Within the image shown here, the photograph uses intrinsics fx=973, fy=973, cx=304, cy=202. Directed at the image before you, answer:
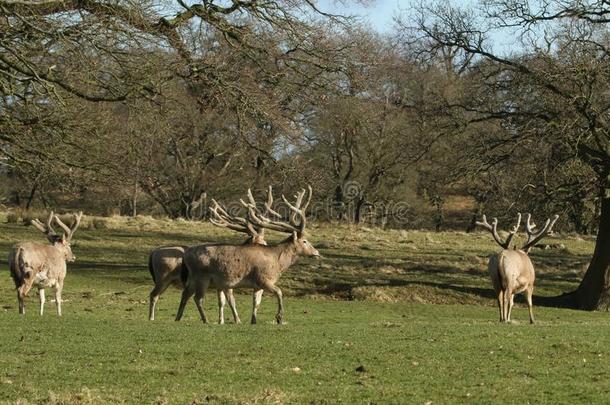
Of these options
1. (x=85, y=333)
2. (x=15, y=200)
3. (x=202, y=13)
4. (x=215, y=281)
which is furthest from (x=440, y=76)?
(x=15, y=200)

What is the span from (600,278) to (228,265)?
44.6 ft

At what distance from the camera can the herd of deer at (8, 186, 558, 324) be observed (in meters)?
19.2

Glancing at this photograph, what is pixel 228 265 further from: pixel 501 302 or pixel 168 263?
pixel 501 302

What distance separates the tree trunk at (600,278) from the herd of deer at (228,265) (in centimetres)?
640

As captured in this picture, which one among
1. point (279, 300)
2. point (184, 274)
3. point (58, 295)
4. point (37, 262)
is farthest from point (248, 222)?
point (37, 262)

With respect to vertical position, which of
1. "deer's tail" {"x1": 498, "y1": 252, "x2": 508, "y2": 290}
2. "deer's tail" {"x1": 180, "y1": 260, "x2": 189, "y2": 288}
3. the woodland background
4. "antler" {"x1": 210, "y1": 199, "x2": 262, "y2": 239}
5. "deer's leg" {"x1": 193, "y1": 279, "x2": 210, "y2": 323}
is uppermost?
the woodland background

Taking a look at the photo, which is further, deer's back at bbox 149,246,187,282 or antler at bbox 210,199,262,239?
antler at bbox 210,199,262,239

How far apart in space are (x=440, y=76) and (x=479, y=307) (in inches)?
709

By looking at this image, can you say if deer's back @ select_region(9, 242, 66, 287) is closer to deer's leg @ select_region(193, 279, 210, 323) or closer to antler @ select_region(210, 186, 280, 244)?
antler @ select_region(210, 186, 280, 244)

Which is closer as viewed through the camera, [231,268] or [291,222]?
[231,268]

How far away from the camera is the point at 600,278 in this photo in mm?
28219

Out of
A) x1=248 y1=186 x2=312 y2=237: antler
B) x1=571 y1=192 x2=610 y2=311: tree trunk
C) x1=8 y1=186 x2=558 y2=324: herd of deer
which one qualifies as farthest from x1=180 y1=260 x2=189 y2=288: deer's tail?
x1=571 y1=192 x2=610 y2=311: tree trunk

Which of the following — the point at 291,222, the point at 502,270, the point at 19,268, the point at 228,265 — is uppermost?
the point at 291,222

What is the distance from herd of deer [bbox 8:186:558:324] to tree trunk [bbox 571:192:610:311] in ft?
21.0
